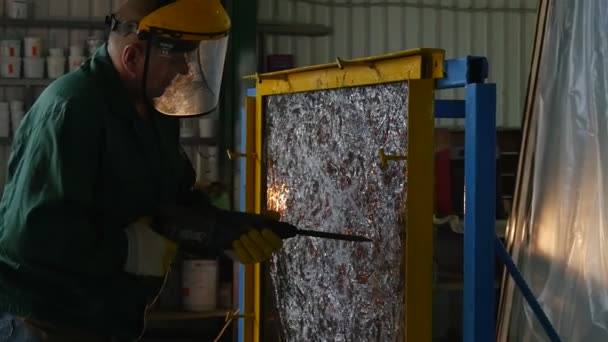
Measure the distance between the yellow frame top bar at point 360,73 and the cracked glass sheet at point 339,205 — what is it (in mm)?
25

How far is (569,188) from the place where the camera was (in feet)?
11.2

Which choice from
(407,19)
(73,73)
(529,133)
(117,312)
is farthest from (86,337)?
(407,19)

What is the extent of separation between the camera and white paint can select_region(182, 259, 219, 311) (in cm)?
527

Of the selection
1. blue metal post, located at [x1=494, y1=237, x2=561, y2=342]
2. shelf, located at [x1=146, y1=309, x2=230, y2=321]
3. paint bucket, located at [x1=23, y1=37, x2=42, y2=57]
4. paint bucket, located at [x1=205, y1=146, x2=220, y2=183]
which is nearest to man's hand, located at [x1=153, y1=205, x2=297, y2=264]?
blue metal post, located at [x1=494, y1=237, x2=561, y2=342]

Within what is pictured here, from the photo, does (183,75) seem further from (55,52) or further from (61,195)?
(55,52)

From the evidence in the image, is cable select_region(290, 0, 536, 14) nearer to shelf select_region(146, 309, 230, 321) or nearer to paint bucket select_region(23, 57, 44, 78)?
paint bucket select_region(23, 57, 44, 78)

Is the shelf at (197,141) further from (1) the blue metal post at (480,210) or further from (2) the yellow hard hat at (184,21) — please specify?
(1) the blue metal post at (480,210)

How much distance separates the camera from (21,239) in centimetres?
186

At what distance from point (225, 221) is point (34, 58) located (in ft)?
12.0

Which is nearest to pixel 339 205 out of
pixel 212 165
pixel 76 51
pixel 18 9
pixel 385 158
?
pixel 385 158

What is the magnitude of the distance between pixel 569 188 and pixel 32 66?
345 cm

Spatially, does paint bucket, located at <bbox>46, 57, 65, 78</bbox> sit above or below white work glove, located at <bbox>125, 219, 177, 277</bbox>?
above

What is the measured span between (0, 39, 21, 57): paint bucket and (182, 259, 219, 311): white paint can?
170cm

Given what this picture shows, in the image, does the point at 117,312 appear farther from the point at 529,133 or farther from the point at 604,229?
the point at 529,133
